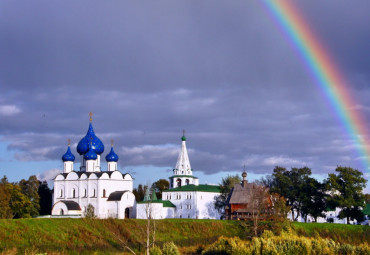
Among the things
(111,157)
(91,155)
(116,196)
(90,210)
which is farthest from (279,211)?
(91,155)

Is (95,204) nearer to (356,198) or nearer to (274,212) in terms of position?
(274,212)

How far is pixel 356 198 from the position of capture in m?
59.6

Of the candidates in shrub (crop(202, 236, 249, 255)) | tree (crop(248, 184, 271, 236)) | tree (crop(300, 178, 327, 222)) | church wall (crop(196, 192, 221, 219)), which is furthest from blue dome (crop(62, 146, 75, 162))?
shrub (crop(202, 236, 249, 255))

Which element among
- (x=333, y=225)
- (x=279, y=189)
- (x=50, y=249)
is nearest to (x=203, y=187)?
(x=279, y=189)

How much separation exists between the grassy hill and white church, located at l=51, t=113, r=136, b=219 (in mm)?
20648

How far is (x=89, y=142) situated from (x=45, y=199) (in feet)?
47.1

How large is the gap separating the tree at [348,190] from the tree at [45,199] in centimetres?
4251

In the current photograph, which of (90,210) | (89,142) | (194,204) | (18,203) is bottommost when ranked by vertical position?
(90,210)

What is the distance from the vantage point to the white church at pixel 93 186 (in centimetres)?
6957

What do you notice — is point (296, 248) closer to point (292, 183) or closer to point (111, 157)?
point (292, 183)

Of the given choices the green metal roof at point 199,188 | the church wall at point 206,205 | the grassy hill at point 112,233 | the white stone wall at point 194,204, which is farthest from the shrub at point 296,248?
the green metal roof at point 199,188

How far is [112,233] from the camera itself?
138ft

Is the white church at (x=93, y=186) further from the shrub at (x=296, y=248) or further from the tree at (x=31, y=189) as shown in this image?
the shrub at (x=296, y=248)

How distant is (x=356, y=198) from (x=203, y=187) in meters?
27.6
